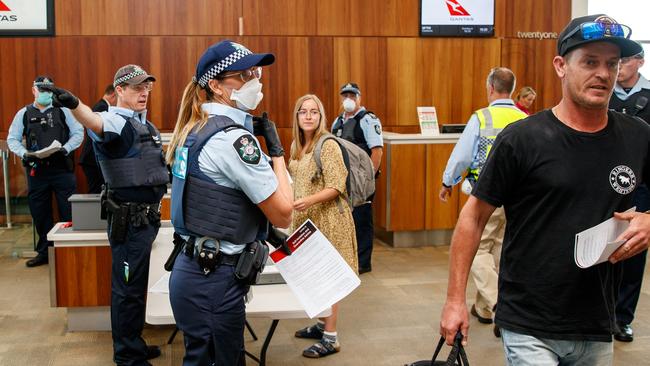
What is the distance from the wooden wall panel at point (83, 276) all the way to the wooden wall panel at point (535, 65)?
5752mm

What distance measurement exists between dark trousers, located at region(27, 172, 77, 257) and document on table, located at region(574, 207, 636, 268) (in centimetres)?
567

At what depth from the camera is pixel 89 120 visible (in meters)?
3.54

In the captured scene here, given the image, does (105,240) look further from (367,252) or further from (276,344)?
(367,252)

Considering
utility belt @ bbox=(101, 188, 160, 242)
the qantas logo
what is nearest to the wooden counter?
the qantas logo

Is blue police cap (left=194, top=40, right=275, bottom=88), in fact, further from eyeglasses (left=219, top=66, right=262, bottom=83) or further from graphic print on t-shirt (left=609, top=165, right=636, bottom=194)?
graphic print on t-shirt (left=609, top=165, right=636, bottom=194)

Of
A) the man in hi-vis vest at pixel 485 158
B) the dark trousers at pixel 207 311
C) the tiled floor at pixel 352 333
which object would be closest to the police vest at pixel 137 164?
the tiled floor at pixel 352 333

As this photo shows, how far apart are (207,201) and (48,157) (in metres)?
4.73

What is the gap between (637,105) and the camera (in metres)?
4.71

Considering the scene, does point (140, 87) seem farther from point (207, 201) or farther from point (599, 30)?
point (599, 30)

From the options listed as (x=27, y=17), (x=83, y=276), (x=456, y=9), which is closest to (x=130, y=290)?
(x=83, y=276)

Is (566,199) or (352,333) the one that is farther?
(352,333)

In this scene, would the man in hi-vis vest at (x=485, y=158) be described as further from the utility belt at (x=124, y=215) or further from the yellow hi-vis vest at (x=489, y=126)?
the utility belt at (x=124, y=215)

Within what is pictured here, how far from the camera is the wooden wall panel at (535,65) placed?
28.9 feet

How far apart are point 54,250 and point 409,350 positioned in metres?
2.33
